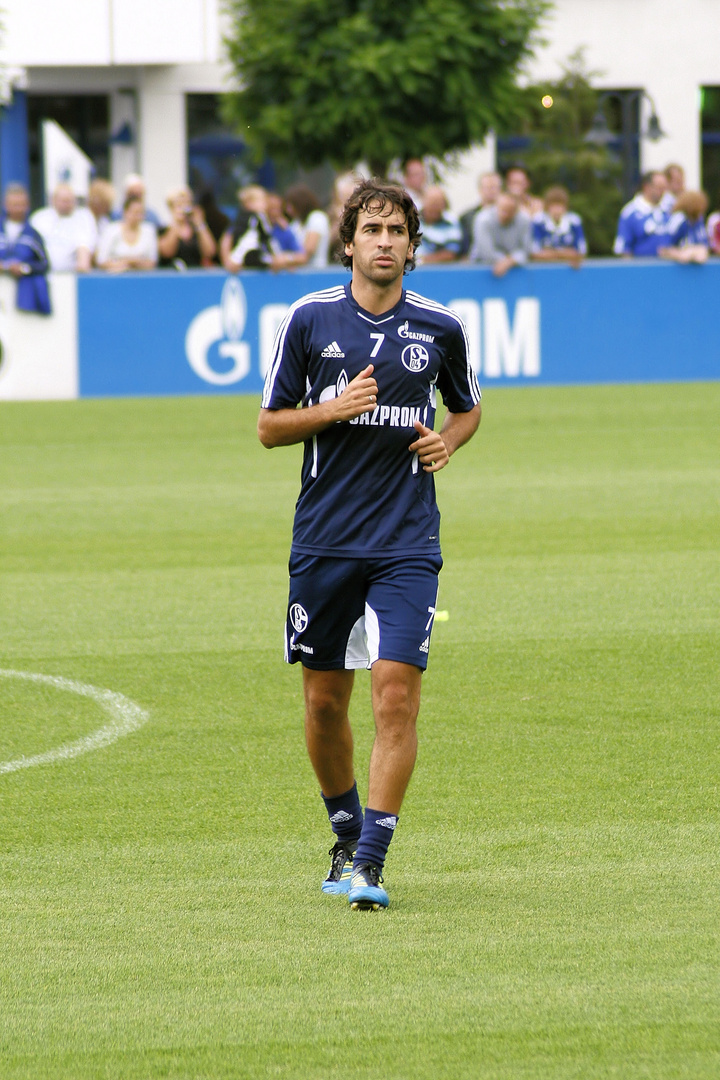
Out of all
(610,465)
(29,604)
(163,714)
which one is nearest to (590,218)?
(610,465)

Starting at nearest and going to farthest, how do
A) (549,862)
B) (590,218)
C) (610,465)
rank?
(549,862), (610,465), (590,218)

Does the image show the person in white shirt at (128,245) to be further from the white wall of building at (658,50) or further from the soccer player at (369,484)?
the white wall of building at (658,50)

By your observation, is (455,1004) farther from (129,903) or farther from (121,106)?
(121,106)

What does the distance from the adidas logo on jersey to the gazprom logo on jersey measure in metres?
16.9

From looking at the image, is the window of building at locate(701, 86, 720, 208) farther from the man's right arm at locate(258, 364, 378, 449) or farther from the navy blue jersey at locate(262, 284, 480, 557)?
the man's right arm at locate(258, 364, 378, 449)

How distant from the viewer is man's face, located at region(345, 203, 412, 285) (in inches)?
219

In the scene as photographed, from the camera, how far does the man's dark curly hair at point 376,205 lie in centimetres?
559

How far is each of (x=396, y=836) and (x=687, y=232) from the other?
18.6 m

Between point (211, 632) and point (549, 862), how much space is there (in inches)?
168

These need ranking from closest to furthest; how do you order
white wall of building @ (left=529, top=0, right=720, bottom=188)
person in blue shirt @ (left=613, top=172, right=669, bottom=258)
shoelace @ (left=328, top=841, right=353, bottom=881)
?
1. shoelace @ (left=328, top=841, right=353, bottom=881)
2. person in blue shirt @ (left=613, top=172, right=669, bottom=258)
3. white wall of building @ (left=529, top=0, right=720, bottom=188)

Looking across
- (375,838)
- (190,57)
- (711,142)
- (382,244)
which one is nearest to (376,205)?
(382,244)

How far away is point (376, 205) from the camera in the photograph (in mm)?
5586

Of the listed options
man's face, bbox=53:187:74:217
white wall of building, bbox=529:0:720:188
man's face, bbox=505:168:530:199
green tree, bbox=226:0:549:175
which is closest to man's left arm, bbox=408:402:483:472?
man's face, bbox=53:187:74:217

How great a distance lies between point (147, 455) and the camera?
17031 millimetres
